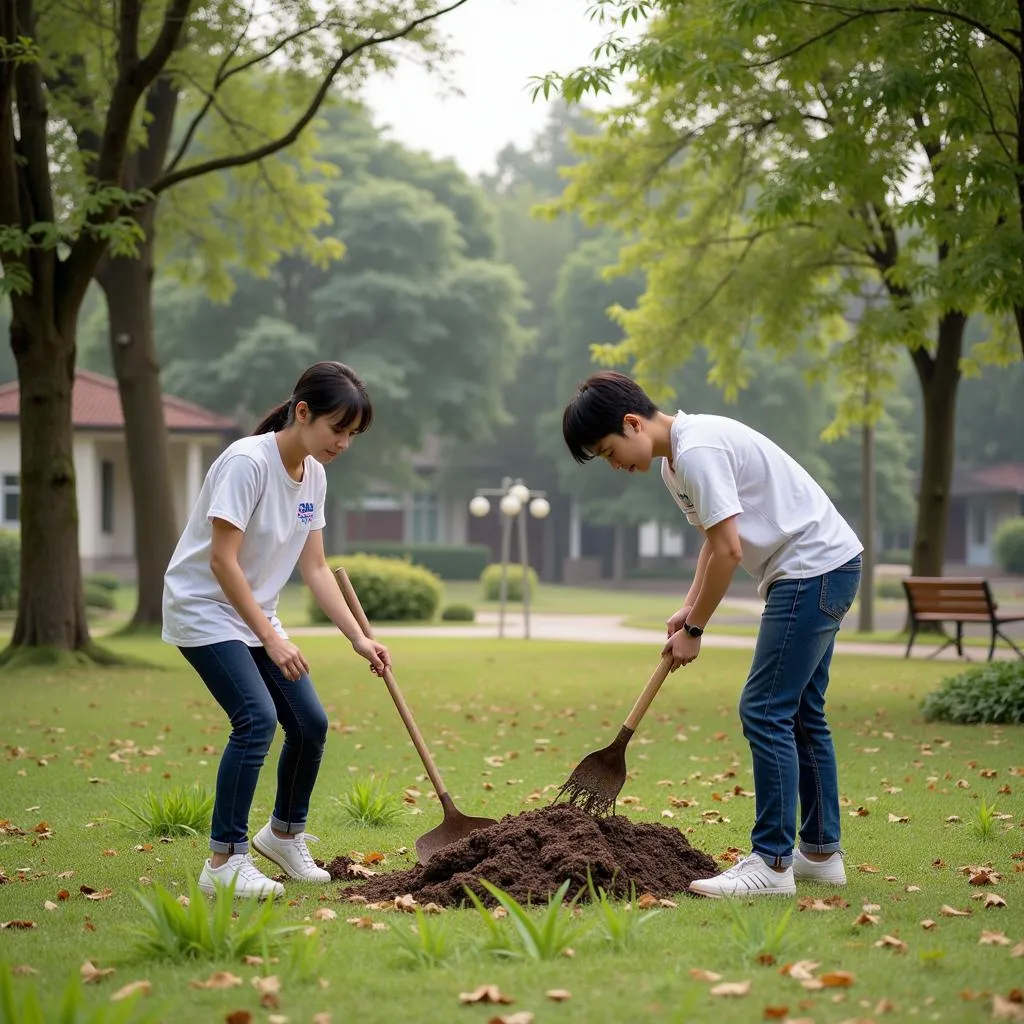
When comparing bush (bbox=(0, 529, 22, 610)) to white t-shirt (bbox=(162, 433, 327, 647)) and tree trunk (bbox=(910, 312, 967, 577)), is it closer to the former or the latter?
tree trunk (bbox=(910, 312, 967, 577))

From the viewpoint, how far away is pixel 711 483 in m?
4.67

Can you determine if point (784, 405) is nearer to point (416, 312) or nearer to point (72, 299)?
point (416, 312)

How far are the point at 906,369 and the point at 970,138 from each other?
48.9 m

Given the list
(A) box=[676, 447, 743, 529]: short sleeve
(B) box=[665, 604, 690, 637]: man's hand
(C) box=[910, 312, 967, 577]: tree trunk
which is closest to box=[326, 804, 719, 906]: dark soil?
(B) box=[665, 604, 690, 637]: man's hand

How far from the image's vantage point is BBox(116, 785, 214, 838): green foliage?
6.31 meters

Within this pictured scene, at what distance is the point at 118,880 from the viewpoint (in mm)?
5434

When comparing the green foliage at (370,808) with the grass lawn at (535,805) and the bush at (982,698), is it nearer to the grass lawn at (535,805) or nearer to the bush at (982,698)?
the grass lawn at (535,805)

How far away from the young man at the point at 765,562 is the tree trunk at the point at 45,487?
10.6 metres

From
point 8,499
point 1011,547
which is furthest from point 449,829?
point 1011,547

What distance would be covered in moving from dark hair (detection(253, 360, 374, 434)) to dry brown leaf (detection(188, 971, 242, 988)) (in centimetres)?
189

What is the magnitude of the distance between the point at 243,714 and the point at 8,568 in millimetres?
25730

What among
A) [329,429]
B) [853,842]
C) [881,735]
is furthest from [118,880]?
[881,735]

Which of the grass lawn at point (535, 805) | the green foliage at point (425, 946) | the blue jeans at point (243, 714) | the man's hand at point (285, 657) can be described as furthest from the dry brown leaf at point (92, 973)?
the man's hand at point (285, 657)

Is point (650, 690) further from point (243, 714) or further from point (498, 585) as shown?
point (498, 585)
